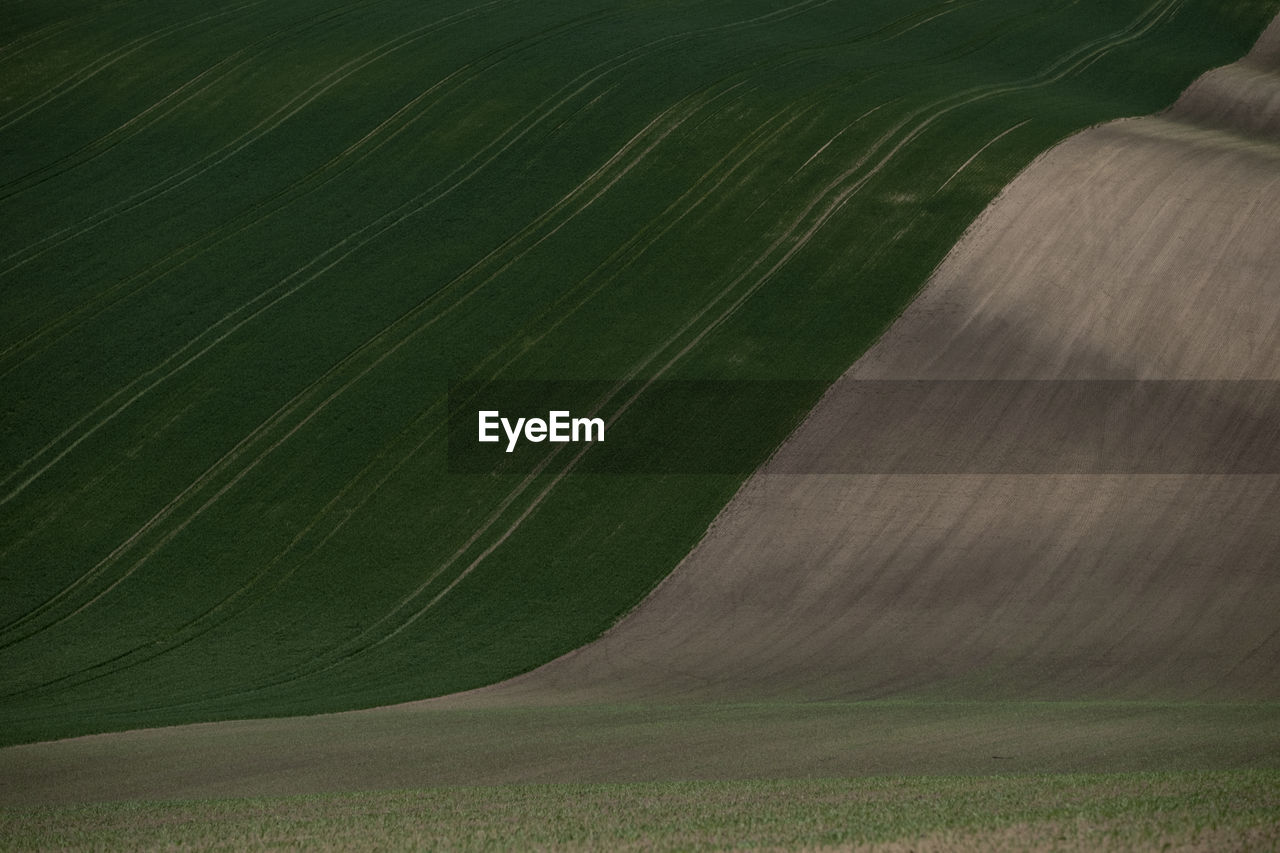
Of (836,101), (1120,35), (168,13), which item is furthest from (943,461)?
(168,13)

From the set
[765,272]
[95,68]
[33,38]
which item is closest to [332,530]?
[765,272]

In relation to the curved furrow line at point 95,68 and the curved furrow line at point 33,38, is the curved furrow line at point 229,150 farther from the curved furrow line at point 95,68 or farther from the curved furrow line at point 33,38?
the curved furrow line at point 33,38

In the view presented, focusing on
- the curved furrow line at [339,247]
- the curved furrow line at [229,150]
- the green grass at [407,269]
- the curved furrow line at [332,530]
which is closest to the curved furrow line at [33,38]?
the green grass at [407,269]

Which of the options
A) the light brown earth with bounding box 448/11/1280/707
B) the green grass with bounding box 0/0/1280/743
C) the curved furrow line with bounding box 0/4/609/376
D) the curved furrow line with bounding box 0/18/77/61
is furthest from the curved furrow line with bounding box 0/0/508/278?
the light brown earth with bounding box 448/11/1280/707

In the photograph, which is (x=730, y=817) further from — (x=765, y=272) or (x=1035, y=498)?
(x=765, y=272)

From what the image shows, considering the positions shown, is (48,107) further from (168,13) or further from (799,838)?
(799,838)
